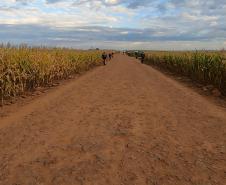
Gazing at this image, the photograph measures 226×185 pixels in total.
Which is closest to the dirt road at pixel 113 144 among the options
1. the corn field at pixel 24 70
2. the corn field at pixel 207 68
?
the corn field at pixel 24 70

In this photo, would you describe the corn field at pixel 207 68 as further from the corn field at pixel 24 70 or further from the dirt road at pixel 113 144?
the corn field at pixel 24 70

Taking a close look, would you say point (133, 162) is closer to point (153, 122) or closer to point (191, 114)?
point (153, 122)

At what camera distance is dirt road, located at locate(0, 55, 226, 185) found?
5492 millimetres

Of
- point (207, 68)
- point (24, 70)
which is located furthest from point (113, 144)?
point (207, 68)

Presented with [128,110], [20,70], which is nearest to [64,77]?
[20,70]

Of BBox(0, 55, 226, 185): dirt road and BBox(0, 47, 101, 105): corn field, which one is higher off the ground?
BBox(0, 47, 101, 105): corn field

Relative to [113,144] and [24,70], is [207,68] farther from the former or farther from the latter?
[113,144]

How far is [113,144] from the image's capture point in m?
7.16

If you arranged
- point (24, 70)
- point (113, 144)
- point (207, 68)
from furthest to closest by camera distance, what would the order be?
1. point (207, 68)
2. point (24, 70)
3. point (113, 144)

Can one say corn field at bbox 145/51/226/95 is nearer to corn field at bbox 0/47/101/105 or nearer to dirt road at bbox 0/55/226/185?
dirt road at bbox 0/55/226/185

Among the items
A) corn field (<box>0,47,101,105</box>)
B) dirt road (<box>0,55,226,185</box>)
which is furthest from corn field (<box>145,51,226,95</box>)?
corn field (<box>0,47,101,105</box>)

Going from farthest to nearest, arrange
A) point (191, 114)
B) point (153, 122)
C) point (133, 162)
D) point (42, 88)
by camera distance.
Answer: point (42, 88) → point (191, 114) → point (153, 122) → point (133, 162)

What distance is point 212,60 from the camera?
731 inches

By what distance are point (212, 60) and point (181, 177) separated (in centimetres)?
1403
